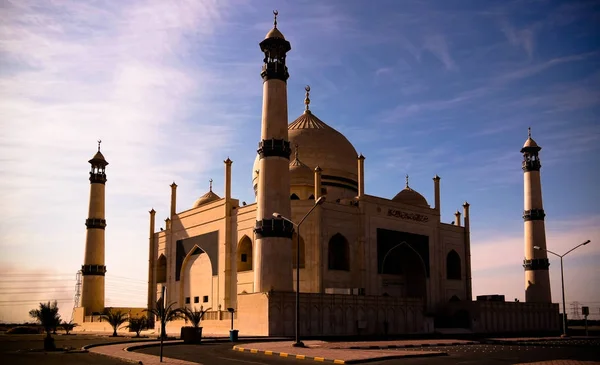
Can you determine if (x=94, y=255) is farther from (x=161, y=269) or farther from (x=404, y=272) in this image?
(x=404, y=272)

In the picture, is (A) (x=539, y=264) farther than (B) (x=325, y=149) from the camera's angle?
Yes

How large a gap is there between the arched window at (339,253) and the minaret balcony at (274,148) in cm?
1049

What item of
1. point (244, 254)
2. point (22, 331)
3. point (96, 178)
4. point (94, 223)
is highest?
point (96, 178)

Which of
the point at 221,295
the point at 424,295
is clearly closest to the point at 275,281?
the point at 221,295

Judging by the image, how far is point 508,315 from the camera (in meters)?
54.8

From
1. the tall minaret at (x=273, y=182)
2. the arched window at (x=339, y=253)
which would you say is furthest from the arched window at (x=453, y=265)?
the tall minaret at (x=273, y=182)

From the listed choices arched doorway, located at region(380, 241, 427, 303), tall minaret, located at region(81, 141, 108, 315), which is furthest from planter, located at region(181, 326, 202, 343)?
tall minaret, located at region(81, 141, 108, 315)

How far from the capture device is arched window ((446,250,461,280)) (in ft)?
197

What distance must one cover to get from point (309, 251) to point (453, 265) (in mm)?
19108

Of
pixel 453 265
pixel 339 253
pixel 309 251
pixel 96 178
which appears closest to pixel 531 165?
pixel 453 265

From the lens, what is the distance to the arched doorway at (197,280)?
53500 millimetres

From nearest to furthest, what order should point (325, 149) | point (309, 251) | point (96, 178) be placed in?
point (309, 251) → point (325, 149) → point (96, 178)

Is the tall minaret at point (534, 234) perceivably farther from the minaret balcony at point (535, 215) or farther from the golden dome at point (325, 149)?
the golden dome at point (325, 149)

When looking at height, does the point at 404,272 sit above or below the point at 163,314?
above
